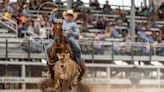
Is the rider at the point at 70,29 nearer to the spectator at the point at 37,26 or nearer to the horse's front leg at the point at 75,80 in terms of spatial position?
the horse's front leg at the point at 75,80

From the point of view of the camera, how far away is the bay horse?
35.8 feet

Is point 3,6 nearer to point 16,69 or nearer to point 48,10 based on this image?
point 48,10

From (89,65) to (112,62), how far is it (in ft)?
3.17

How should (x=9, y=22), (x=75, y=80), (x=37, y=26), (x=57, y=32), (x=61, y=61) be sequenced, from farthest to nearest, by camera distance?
(x=9, y=22) < (x=37, y=26) < (x=75, y=80) < (x=61, y=61) < (x=57, y=32)

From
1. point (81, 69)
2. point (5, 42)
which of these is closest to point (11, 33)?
point (5, 42)

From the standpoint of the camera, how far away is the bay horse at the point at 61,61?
35.8ft

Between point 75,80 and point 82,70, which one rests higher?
point 82,70

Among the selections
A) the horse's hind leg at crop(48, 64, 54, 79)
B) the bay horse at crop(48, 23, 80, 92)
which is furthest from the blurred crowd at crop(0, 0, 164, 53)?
the bay horse at crop(48, 23, 80, 92)

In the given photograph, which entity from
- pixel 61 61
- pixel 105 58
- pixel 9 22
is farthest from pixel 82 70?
pixel 9 22

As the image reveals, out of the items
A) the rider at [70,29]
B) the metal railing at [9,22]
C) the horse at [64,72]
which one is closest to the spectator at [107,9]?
the metal railing at [9,22]

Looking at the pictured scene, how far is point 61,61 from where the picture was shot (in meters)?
11.2

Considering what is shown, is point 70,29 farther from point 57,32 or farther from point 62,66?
point 62,66

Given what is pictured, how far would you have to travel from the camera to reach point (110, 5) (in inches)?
996

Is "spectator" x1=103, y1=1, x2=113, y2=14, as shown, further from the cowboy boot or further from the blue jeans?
the blue jeans
